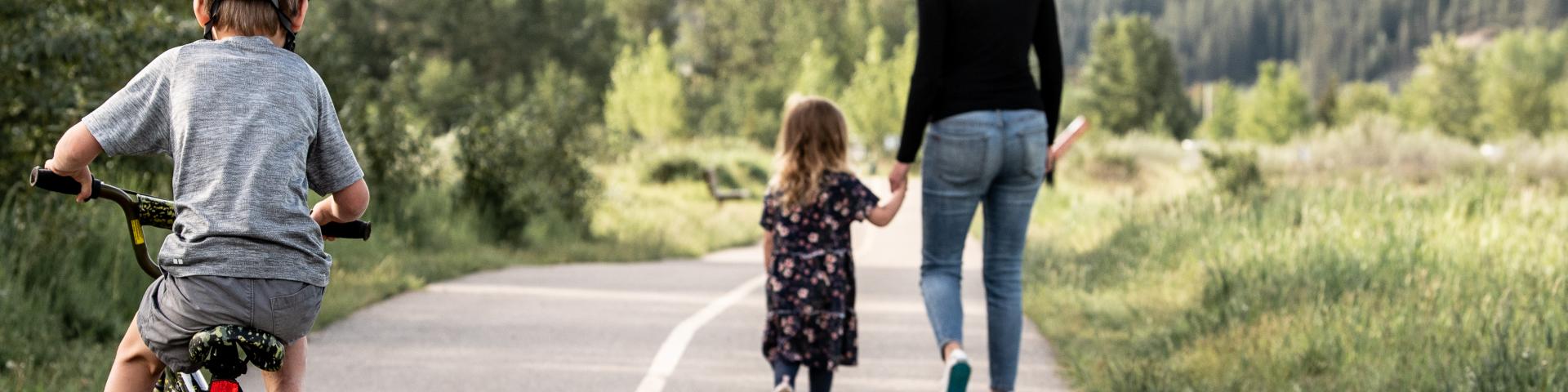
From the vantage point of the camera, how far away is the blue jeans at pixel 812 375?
638 cm

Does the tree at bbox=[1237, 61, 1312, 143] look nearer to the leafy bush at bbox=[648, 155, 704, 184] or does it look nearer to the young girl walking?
the leafy bush at bbox=[648, 155, 704, 184]

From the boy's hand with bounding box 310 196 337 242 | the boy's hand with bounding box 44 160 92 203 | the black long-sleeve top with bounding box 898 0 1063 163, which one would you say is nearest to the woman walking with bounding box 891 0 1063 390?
the black long-sleeve top with bounding box 898 0 1063 163

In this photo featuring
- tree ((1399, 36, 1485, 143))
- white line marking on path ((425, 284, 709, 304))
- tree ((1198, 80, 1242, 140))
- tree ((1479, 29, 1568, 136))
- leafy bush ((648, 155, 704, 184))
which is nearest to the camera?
white line marking on path ((425, 284, 709, 304))

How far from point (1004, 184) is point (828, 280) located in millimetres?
981

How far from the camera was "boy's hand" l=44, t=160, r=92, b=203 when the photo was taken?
10.7 ft

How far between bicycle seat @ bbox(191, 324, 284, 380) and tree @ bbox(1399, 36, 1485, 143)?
116649mm

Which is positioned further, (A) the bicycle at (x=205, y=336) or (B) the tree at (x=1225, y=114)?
(B) the tree at (x=1225, y=114)

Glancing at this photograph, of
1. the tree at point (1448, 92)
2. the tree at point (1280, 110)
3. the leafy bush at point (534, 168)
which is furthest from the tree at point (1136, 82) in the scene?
the leafy bush at point (534, 168)

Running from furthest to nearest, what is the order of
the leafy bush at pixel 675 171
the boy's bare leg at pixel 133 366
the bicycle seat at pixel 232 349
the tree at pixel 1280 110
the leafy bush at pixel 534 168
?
the tree at pixel 1280 110 < the leafy bush at pixel 675 171 < the leafy bush at pixel 534 168 < the boy's bare leg at pixel 133 366 < the bicycle seat at pixel 232 349

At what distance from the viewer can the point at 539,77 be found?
7719 centimetres

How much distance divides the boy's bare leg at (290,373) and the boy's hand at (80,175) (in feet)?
1.71

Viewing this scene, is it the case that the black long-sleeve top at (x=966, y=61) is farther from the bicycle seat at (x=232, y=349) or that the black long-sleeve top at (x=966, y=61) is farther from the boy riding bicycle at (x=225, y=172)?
the bicycle seat at (x=232, y=349)

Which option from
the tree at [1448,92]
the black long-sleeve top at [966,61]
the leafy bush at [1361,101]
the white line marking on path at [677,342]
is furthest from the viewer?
the leafy bush at [1361,101]

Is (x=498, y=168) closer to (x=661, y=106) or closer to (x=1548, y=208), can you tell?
(x=1548, y=208)
